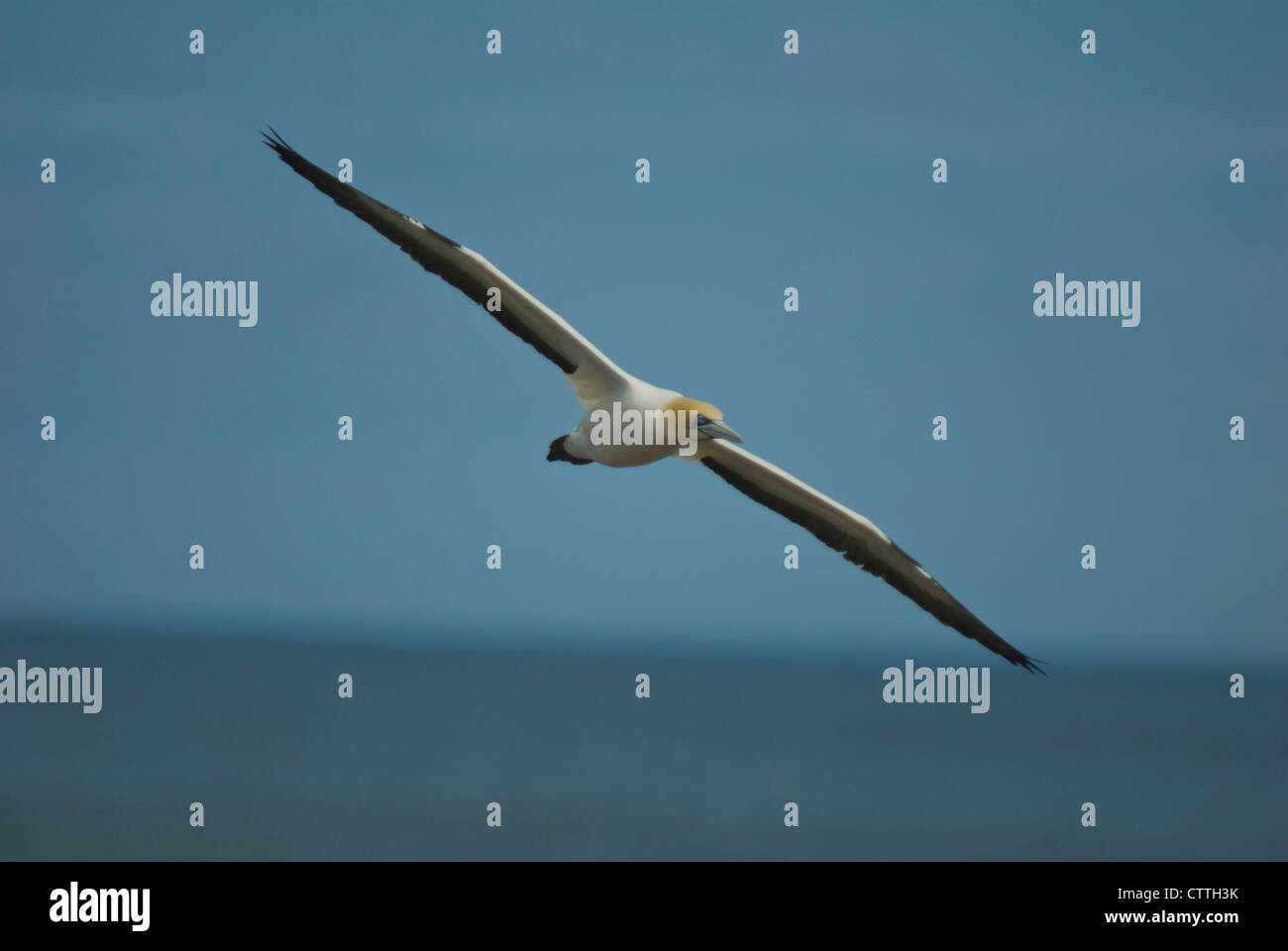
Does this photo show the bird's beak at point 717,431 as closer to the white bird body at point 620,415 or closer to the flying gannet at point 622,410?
the flying gannet at point 622,410

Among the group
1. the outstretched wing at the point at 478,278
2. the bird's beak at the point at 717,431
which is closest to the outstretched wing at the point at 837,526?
the bird's beak at the point at 717,431

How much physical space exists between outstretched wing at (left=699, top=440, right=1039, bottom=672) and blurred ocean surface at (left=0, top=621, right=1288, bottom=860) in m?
5.27

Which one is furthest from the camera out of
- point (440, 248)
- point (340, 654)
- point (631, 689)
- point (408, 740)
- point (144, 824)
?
point (340, 654)

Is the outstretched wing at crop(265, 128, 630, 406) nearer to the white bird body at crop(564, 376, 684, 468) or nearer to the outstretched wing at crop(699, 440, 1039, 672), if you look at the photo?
the white bird body at crop(564, 376, 684, 468)

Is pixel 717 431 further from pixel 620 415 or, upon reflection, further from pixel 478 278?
pixel 478 278

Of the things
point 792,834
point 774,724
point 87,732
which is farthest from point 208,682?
point 792,834

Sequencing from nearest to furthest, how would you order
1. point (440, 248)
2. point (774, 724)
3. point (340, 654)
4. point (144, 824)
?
point (440, 248)
point (144, 824)
point (774, 724)
point (340, 654)

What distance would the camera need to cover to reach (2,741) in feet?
78.3

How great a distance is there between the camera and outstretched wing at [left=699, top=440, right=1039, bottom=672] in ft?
41.3

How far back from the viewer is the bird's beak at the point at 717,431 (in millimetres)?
12085

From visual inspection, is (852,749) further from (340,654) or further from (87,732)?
(340,654)

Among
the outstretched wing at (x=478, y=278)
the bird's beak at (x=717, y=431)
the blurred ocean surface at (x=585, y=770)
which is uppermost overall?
the outstretched wing at (x=478, y=278)

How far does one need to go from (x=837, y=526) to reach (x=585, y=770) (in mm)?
11369

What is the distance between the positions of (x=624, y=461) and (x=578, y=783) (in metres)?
10.5
